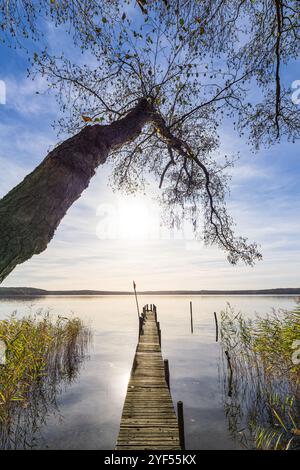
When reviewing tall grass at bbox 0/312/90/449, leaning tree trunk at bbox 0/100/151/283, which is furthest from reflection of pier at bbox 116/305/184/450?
leaning tree trunk at bbox 0/100/151/283

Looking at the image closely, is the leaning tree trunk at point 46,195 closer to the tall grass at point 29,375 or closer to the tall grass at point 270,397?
the tall grass at point 29,375

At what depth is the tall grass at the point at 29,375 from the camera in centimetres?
707

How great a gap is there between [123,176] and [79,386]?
1079 centimetres

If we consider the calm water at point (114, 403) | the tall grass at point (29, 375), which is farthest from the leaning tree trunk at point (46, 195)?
the calm water at point (114, 403)

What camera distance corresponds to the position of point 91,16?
3713 millimetres

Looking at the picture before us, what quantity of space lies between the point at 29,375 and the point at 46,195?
6704 mm

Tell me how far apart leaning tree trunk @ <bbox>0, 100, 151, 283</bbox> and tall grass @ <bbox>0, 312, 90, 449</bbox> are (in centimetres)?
518

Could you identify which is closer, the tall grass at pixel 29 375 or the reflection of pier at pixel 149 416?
the reflection of pier at pixel 149 416

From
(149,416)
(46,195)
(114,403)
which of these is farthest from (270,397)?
(46,195)

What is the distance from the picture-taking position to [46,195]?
271cm

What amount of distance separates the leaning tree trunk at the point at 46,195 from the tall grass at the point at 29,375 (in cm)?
518
